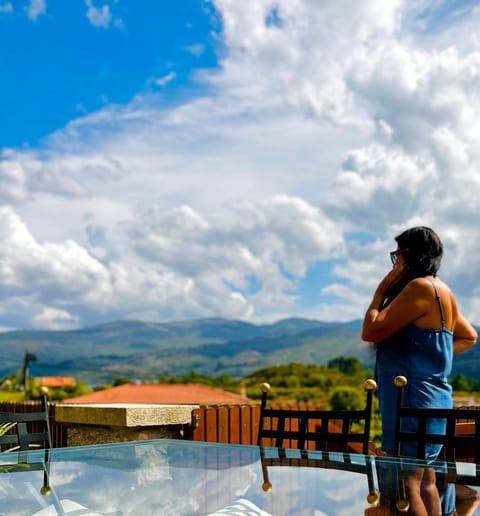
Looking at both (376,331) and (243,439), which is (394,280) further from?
(243,439)

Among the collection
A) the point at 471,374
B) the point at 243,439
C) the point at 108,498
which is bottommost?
the point at 471,374

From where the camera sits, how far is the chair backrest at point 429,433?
2.97m

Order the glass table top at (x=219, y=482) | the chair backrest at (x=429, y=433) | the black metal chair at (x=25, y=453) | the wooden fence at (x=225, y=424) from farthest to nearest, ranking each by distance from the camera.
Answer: the wooden fence at (x=225, y=424) < the black metal chair at (x=25, y=453) < the chair backrest at (x=429, y=433) < the glass table top at (x=219, y=482)

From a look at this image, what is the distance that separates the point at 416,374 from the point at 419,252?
56cm

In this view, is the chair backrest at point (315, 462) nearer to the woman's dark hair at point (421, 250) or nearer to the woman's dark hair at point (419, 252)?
the woman's dark hair at point (419, 252)

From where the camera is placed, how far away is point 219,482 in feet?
9.43

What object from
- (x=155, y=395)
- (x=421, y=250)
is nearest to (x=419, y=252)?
(x=421, y=250)

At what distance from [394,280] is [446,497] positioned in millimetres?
1309

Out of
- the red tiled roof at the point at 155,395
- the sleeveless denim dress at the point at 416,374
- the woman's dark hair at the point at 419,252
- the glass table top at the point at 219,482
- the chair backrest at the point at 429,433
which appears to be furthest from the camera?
the red tiled roof at the point at 155,395

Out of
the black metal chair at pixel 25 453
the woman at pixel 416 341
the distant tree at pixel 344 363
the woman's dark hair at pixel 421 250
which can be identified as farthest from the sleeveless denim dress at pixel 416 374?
the distant tree at pixel 344 363

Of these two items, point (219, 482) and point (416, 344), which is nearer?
point (219, 482)

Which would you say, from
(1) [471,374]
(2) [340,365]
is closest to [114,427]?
(2) [340,365]

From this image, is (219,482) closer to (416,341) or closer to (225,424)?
(416,341)

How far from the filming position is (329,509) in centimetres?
238
